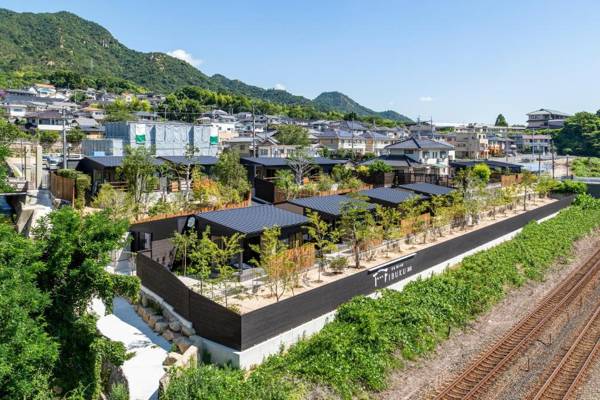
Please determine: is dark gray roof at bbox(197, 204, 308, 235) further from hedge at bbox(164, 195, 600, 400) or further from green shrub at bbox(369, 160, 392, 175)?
green shrub at bbox(369, 160, 392, 175)

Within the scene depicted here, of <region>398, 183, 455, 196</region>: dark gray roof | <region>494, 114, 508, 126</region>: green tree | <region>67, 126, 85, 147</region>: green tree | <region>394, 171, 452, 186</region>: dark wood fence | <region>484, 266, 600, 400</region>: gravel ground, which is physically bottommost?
<region>484, 266, 600, 400</region>: gravel ground

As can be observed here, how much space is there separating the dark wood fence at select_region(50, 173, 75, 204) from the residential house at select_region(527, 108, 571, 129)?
4547 inches

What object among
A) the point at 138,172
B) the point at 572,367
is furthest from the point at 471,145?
the point at 572,367

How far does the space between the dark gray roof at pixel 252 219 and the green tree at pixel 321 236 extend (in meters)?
0.53

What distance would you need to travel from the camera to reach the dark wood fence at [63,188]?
21672 millimetres

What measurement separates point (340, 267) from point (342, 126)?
78.3 metres

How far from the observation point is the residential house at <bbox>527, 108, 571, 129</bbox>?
111938 mm

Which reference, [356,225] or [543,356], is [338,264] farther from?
[543,356]

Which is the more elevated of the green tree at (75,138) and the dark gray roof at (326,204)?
the green tree at (75,138)

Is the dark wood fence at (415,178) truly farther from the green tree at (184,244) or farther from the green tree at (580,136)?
the green tree at (580,136)

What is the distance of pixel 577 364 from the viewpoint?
1254cm

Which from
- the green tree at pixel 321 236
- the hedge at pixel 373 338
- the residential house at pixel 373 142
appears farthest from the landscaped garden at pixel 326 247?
the residential house at pixel 373 142

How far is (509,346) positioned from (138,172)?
56.4 ft

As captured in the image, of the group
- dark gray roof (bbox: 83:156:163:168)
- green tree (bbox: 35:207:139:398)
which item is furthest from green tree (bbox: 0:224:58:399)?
dark gray roof (bbox: 83:156:163:168)
